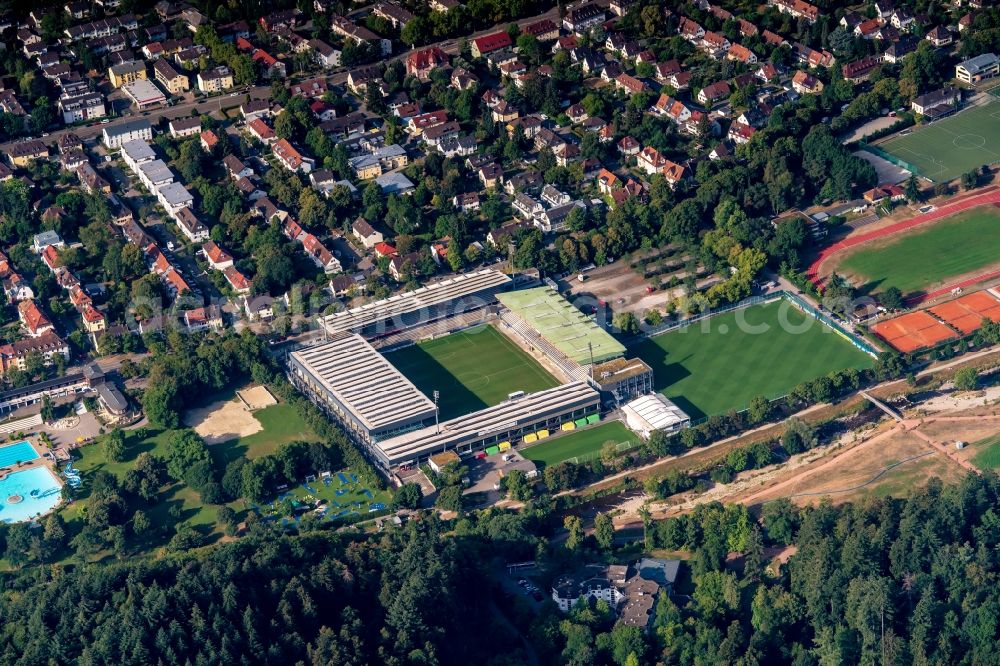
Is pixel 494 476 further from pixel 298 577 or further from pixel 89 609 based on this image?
pixel 89 609

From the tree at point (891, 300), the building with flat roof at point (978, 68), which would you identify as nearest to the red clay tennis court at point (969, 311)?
the tree at point (891, 300)

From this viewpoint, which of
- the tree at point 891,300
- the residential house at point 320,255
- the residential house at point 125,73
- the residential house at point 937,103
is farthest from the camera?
the residential house at point 125,73

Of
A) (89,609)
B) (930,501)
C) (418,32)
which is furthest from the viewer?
(418,32)

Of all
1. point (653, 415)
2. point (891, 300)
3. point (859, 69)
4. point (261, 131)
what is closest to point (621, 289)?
point (653, 415)

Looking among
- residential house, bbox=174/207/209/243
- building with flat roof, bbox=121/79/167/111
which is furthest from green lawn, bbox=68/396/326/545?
building with flat roof, bbox=121/79/167/111

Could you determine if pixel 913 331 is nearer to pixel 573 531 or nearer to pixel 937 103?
pixel 937 103

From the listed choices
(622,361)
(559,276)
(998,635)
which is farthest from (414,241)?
(998,635)

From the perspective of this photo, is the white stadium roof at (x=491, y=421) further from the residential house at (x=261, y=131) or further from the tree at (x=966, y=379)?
the residential house at (x=261, y=131)
